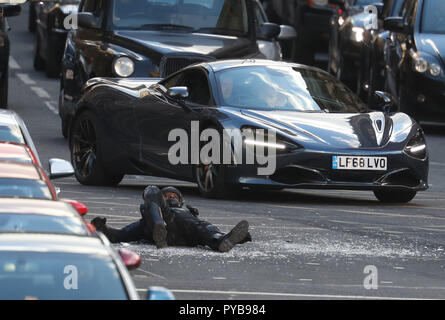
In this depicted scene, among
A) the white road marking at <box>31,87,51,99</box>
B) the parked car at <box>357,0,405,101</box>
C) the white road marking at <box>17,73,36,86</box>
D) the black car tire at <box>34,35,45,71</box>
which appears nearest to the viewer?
the parked car at <box>357,0,405,101</box>

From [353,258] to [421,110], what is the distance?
10504 mm

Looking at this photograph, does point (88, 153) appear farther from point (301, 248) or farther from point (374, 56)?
point (374, 56)

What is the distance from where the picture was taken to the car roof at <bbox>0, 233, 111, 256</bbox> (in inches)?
238

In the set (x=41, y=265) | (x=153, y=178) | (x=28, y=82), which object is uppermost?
(x=41, y=265)

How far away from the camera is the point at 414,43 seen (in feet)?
67.8

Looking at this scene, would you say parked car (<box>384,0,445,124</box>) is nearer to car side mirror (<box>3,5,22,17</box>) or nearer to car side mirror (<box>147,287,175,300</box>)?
car side mirror (<box>3,5,22,17</box>)

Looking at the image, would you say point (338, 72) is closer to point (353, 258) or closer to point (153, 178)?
point (153, 178)

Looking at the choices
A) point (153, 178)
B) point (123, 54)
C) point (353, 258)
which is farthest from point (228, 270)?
point (123, 54)

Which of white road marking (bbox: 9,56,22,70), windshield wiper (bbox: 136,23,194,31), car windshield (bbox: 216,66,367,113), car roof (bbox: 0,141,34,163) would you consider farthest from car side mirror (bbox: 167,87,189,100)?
white road marking (bbox: 9,56,22,70)

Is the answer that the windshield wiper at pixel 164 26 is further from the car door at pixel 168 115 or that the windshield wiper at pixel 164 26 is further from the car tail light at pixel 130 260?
the car tail light at pixel 130 260

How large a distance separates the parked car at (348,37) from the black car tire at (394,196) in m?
9.69

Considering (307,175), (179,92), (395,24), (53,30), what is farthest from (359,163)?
(53,30)

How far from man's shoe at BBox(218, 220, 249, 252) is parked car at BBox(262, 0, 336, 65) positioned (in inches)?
727

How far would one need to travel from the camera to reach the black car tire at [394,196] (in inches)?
560
